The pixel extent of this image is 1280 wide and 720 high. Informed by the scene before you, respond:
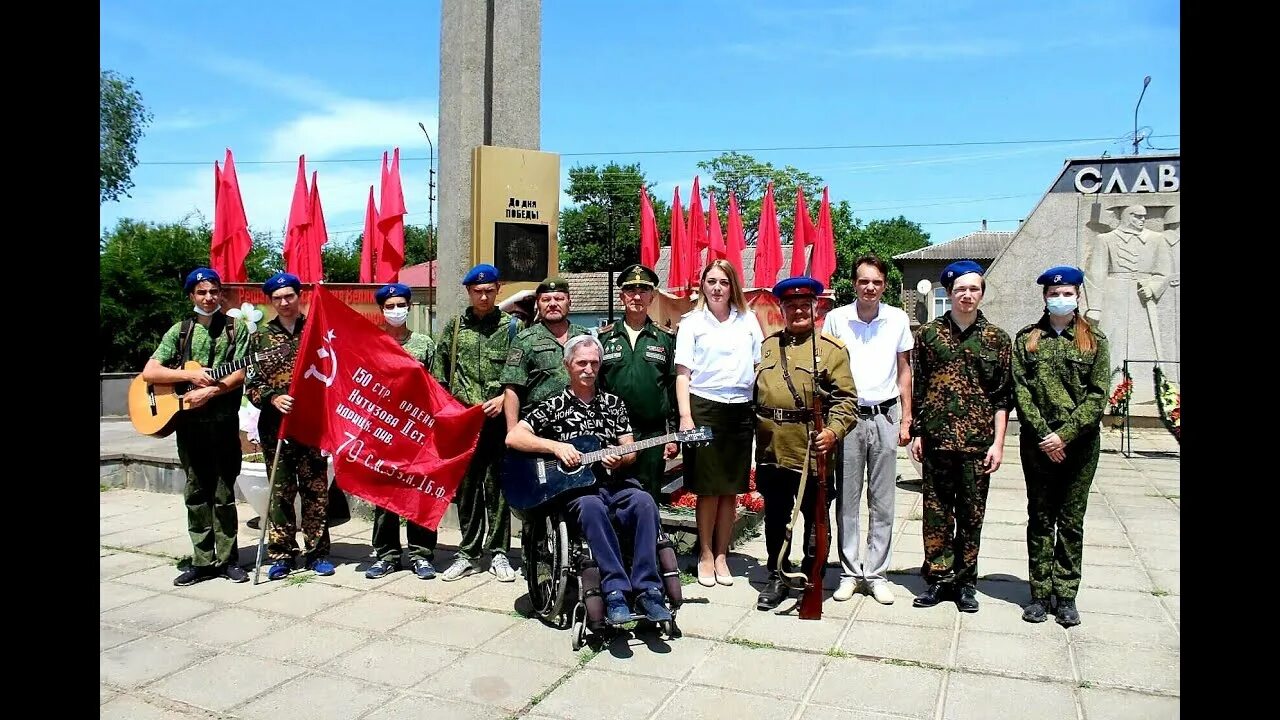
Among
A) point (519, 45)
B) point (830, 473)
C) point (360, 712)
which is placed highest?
point (519, 45)

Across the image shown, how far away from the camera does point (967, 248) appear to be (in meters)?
58.0

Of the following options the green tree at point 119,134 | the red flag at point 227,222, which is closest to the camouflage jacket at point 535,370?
the red flag at point 227,222

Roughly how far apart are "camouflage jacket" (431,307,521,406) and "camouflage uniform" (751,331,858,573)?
5.70 feet

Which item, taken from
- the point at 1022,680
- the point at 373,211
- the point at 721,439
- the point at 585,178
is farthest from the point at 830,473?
the point at 585,178

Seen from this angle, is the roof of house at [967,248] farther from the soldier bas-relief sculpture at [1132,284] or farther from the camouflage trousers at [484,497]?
the camouflage trousers at [484,497]

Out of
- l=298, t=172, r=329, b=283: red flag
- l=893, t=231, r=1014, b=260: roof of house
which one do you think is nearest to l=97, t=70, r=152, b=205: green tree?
l=298, t=172, r=329, b=283: red flag

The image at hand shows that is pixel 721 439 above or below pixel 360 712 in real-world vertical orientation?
above

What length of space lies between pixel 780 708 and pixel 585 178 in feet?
197

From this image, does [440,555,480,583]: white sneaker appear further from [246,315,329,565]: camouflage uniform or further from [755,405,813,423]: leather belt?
[755,405,813,423]: leather belt

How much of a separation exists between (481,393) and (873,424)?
254cm

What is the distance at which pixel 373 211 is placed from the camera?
56.8 ft

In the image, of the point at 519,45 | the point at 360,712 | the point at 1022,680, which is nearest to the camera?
the point at 360,712

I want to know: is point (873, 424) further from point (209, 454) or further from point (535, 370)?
point (209, 454)
